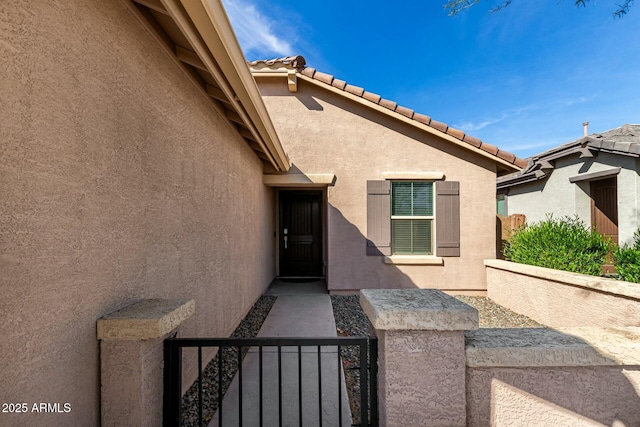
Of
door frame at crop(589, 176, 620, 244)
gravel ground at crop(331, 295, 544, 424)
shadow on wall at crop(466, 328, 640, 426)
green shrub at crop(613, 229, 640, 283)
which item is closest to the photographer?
shadow on wall at crop(466, 328, 640, 426)

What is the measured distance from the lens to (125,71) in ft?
5.12

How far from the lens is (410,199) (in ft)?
18.2

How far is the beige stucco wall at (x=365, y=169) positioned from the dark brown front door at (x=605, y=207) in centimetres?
441

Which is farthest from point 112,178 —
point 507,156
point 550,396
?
point 507,156

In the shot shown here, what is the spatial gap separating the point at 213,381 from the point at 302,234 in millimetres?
4865

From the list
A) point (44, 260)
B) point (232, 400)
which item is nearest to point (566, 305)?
point (232, 400)

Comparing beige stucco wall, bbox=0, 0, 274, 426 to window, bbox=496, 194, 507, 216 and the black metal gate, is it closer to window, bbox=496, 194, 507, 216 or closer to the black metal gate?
the black metal gate

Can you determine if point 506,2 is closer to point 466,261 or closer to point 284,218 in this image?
point 466,261

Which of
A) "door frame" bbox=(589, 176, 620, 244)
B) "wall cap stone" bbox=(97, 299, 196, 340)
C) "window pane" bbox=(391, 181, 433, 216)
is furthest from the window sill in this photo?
"door frame" bbox=(589, 176, 620, 244)

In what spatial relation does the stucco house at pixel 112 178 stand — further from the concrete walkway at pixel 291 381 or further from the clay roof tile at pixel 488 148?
the clay roof tile at pixel 488 148

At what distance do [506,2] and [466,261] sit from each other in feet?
14.7

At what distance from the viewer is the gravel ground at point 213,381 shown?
2.02 metres

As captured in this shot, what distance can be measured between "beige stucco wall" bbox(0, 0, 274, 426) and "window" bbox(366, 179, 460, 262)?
3.95 m

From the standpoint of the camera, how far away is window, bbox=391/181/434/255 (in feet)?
18.1
